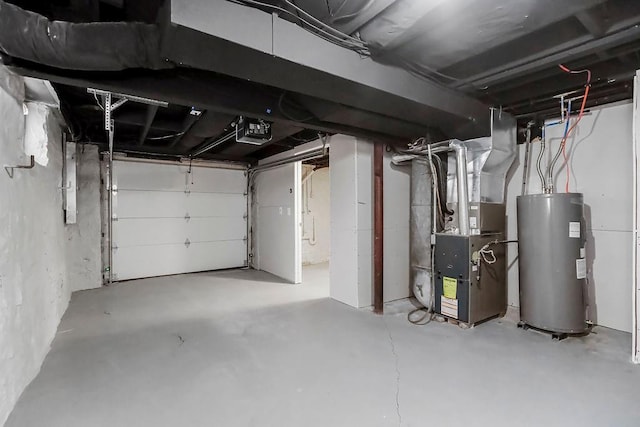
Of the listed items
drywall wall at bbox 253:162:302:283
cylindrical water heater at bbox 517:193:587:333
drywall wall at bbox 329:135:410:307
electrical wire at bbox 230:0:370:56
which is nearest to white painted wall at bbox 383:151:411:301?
drywall wall at bbox 329:135:410:307

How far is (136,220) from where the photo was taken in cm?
508

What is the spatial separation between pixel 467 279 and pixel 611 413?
133cm

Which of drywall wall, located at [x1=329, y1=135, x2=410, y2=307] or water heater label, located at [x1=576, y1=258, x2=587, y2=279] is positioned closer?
water heater label, located at [x1=576, y1=258, x2=587, y2=279]

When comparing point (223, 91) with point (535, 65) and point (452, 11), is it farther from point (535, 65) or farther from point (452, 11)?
point (535, 65)

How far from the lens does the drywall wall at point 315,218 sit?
6832 mm

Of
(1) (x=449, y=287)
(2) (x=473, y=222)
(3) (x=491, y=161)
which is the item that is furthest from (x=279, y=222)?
(3) (x=491, y=161)

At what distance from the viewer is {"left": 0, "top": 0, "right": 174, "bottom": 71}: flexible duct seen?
1.48 metres

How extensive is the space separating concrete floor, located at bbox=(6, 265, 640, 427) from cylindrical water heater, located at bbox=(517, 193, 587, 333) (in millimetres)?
200

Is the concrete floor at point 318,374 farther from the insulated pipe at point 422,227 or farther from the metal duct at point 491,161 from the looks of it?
the metal duct at point 491,161

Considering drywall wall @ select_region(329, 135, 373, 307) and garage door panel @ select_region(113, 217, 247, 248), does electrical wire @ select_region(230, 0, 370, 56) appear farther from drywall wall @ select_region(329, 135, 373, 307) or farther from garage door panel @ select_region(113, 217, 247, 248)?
garage door panel @ select_region(113, 217, 247, 248)

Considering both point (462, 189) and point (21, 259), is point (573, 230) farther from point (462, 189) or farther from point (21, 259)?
point (21, 259)

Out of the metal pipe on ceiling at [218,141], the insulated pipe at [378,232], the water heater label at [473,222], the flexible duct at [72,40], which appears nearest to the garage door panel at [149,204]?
the metal pipe on ceiling at [218,141]

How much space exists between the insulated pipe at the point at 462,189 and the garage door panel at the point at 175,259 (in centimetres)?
431

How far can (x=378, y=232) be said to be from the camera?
344cm
